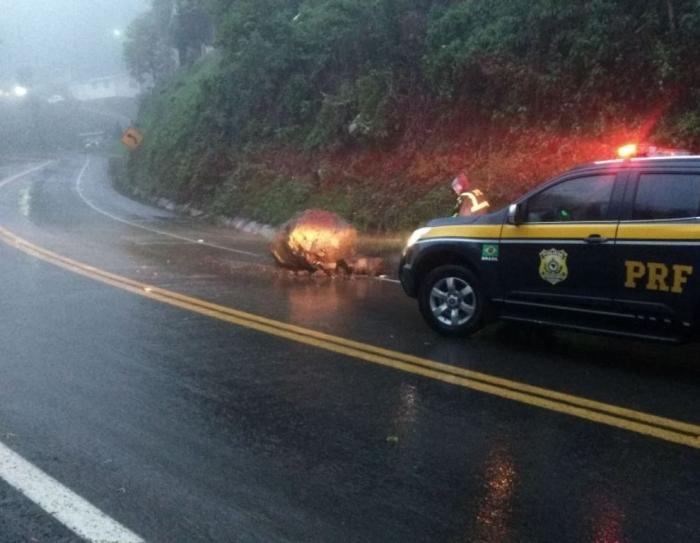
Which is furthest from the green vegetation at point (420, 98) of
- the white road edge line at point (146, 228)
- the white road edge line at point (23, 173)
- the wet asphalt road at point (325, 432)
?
the white road edge line at point (23, 173)

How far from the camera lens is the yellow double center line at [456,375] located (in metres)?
5.25

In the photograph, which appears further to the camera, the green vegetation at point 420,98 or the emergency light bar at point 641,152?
the green vegetation at point 420,98

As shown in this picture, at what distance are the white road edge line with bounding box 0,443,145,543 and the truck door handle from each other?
14.9 ft

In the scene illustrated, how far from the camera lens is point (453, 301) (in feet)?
25.9

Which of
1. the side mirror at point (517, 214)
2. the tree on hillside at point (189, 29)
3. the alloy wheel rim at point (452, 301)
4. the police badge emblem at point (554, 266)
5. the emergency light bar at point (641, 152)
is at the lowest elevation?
the alloy wheel rim at point (452, 301)

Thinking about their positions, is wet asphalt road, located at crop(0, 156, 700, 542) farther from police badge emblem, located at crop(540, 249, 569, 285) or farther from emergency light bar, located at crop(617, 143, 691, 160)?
emergency light bar, located at crop(617, 143, 691, 160)

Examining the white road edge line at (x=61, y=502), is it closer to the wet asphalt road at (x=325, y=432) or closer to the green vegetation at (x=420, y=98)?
the wet asphalt road at (x=325, y=432)

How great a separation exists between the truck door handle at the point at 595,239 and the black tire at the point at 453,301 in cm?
122

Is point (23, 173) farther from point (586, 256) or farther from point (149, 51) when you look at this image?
point (586, 256)

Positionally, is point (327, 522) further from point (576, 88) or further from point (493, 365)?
point (576, 88)

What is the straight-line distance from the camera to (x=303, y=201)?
20.9m

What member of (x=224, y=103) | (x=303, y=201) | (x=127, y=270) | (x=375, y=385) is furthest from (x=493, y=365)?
(x=224, y=103)

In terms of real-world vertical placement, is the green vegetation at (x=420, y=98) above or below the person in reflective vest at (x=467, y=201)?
above

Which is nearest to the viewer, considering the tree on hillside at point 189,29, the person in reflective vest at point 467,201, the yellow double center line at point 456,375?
the yellow double center line at point 456,375
